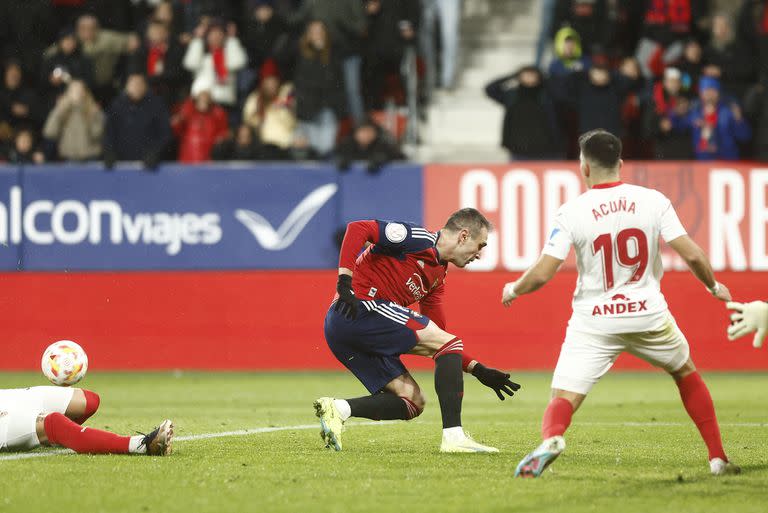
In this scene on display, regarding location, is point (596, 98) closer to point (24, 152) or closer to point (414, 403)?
point (24, 152)

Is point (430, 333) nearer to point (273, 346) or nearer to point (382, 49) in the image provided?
point (273, 346)

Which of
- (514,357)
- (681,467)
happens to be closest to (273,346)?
(514,357)

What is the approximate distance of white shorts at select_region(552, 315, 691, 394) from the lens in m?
7.64

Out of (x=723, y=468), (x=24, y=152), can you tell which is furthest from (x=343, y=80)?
(x=723, y=468)

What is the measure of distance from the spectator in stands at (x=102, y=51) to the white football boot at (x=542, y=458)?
13725 millimetres

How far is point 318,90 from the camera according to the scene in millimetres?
19172

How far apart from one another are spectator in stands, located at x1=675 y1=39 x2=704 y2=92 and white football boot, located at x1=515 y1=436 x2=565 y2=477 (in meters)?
12.5

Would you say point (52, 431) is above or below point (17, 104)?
below

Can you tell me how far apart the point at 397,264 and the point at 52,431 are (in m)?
2.60

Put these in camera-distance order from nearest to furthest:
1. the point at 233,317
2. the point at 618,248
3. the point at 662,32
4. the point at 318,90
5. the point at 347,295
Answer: the point at 618,248 < the point at 347,295 < the point at 233,317 < the point at 318,90 < the point at 662,32

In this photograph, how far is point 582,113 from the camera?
18.4 meters

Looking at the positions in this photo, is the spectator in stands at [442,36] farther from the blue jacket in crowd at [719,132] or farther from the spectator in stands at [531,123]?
the blue jacket in crowd at [719,132]

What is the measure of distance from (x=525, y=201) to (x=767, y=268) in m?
3.33

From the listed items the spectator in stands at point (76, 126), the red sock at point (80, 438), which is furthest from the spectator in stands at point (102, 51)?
the red sock at point (80, 438)
